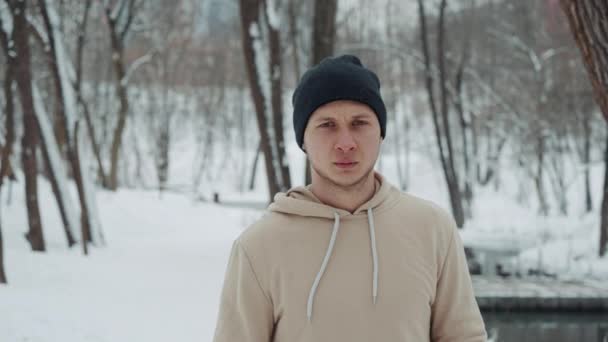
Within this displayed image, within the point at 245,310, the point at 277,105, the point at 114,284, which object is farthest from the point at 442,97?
the point at 245,310

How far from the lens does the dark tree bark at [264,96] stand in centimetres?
904

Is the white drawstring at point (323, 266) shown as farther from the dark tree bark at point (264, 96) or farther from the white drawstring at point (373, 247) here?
the dark tree bark at point (264, 96)

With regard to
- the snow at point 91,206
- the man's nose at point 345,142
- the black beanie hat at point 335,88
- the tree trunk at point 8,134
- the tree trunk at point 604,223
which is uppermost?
the black beanie hat at point 335,88

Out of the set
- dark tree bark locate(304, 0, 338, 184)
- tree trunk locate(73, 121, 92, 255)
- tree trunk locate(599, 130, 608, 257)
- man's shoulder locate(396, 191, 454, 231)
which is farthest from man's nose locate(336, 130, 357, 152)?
tree trunk locate(599, 130, 608, 257)

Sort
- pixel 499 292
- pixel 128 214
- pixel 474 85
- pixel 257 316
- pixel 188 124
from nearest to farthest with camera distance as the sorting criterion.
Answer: pixel 257 316
pixel 499 292
pixel 128 214
pixel 474 85
pixel 188 124

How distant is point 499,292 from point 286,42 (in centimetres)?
1245

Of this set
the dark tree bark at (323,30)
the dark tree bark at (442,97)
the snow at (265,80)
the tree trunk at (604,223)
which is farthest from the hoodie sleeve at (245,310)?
the dark tree bark at (442,97)

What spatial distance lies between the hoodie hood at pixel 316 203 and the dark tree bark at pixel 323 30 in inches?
263

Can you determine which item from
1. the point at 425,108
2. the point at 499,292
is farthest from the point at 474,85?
the point at 499,292

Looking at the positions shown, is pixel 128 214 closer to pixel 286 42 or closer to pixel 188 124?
pixel 286 42

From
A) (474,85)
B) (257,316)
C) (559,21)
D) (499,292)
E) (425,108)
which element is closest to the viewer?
(257,316)

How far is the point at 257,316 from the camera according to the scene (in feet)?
5.56

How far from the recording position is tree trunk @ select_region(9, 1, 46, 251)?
8.06m

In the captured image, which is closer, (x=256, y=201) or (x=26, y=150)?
(x=26, y=150)
